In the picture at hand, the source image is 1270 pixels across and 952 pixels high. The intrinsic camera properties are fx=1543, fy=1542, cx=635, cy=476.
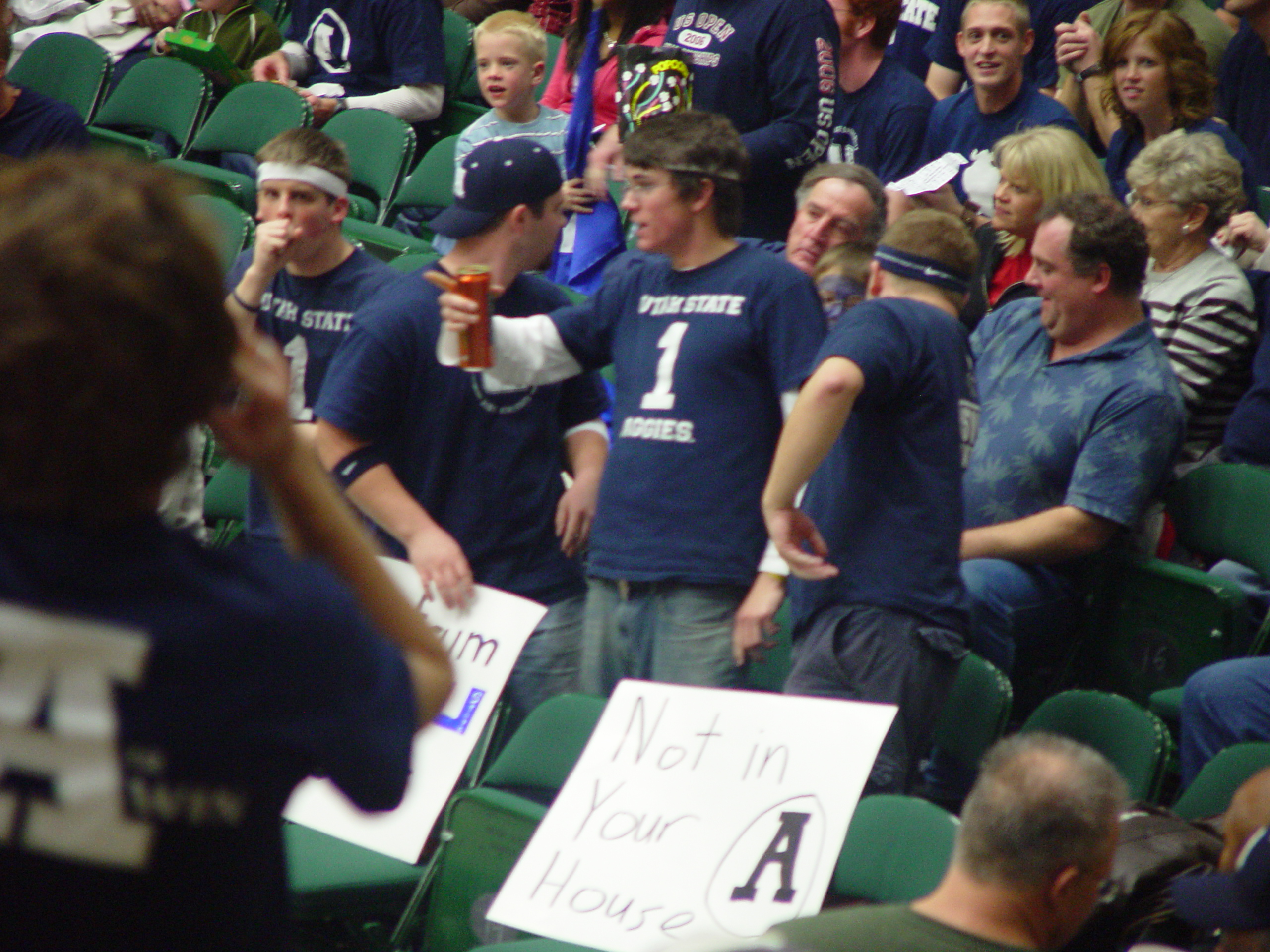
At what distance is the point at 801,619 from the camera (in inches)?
133

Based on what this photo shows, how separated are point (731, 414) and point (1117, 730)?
1.07 m

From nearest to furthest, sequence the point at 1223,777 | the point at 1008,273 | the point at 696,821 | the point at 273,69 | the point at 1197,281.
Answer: the point at 696,821
the point at 1223,777
the point at 1197,281
the point at 1008,273
the point at 273,69

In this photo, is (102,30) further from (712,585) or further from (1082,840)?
(1082,840)

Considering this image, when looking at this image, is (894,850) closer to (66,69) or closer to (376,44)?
(376,44)

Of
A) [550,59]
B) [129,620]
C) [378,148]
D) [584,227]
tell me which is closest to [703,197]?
[584,227]

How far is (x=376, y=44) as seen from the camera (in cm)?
770

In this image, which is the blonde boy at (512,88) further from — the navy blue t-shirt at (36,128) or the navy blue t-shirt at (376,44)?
the navy blue t-shirt at (36,128)

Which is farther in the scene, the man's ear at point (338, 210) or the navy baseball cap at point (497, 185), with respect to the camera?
the man's ear at point (338, 210)

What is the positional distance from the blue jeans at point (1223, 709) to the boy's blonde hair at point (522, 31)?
13.0 ft

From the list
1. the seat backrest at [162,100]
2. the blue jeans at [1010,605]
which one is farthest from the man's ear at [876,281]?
the seat backrest at [162,100]

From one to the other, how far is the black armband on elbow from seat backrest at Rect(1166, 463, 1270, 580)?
7.56 ft

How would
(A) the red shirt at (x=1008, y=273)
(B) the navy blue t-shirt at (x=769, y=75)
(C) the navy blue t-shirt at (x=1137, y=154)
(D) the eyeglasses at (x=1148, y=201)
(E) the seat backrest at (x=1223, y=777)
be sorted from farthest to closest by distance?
(B) the navy blue t-shirt at (x=769, y=75)
(C) the navy blue t-shirt at (x=1137, y=154)
(A) the red shirt at (x=1008, y=273)
(D) the eyeglasses at (x=1148, y=201)
(E) the seat backrest at (x=1223, y=777)

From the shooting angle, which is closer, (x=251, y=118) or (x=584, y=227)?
(x=584, y=227)

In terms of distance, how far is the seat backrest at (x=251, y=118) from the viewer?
7180 mm
